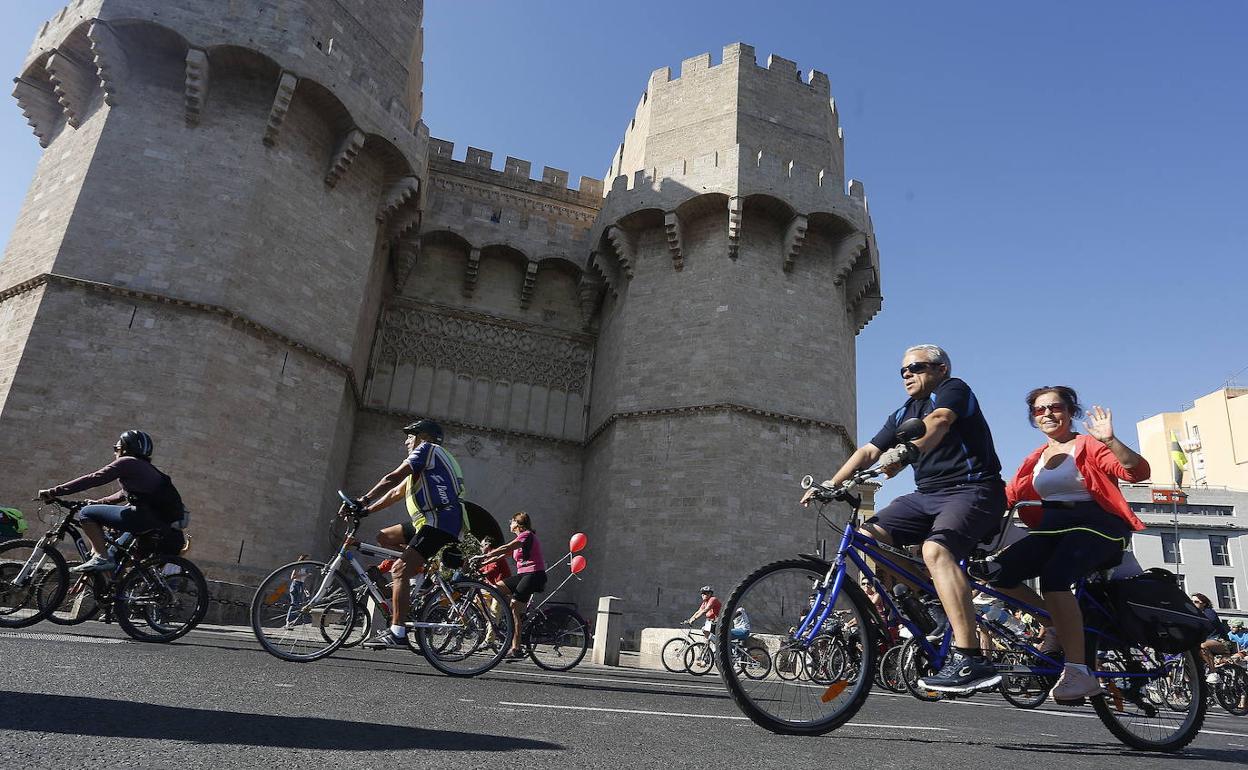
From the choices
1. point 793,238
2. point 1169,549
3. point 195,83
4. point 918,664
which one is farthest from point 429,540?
point 1169,549

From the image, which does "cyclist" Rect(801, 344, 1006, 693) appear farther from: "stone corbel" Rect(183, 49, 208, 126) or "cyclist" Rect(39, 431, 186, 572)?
"stone corbel" Rect(183, 49, 208, 126)

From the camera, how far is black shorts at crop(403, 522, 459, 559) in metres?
4.86

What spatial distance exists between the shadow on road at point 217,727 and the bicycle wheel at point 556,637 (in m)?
4.34

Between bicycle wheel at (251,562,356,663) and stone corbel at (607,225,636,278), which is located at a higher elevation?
stone corbel at (607,225,636,278)

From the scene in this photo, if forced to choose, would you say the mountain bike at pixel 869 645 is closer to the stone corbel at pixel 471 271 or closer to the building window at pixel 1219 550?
the stone corbel at pixel 471 271

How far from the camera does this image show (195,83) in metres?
13.8

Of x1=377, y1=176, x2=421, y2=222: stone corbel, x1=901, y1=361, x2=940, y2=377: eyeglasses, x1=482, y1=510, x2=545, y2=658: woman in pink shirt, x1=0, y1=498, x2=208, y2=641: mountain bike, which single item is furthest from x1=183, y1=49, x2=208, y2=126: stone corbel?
x1=901, y1=361, x2=940, y2=377: eyeglasses

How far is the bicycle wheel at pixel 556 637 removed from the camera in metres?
6.77

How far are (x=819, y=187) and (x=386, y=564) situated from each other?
14.9 meters

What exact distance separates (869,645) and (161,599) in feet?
16.2

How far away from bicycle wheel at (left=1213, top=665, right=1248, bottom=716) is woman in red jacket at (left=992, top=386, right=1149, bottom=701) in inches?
288

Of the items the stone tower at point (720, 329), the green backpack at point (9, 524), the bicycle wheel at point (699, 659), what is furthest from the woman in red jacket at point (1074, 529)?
the stone tower at point (720, 329)

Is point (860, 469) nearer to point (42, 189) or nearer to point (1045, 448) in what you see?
point (1045, 448)

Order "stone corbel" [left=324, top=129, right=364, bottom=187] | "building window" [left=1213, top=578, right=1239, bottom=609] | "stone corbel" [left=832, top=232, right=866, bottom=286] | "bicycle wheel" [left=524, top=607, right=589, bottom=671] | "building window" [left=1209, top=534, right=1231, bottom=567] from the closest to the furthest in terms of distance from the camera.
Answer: "bicycle wheel" [left=524, top=607, right=589, bottom=671], "stone corbel" [left=324, top=129, right=364, bottom=187], "stone corbel" [left=832, top=232, right=866, bottom=286], "building window" [left=1213, top=578, right=1239, bottom=609], "building window" [left=1209, top=534, right=1231, bottom=567]
